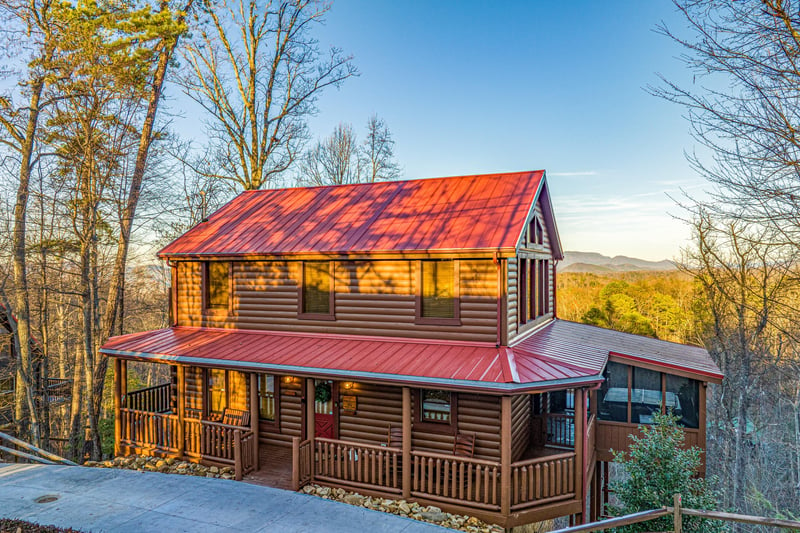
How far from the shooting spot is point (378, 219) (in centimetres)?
1197

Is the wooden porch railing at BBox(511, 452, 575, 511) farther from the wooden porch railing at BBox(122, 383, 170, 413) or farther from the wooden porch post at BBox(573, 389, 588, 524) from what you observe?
the wooden porch railing at BBox(122, 383, 170, 413)

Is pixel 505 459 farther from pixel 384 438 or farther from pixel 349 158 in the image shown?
pixel 349 158

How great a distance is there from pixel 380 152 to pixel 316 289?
750 inches

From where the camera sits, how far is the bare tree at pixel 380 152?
2875 cm

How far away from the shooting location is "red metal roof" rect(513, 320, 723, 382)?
9.83 metres

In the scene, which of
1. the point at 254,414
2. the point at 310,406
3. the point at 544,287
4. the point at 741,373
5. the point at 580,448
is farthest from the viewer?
the point at 741,373

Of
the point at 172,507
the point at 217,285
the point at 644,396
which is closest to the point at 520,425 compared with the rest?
the point at 644,396

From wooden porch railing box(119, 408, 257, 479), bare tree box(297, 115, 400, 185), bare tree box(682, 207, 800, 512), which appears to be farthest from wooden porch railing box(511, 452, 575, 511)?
bare tree box(297, 115, 400, 185)

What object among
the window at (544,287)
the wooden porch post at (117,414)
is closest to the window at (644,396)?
the window at (544,287)

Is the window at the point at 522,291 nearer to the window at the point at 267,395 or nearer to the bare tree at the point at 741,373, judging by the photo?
the window at the point at 267,395

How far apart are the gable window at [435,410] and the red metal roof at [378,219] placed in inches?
130

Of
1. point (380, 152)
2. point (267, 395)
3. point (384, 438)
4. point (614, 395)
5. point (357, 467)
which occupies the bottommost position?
point (357, 467)

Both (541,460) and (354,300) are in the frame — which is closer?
(541,460)

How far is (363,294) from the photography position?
10930 millimetres
